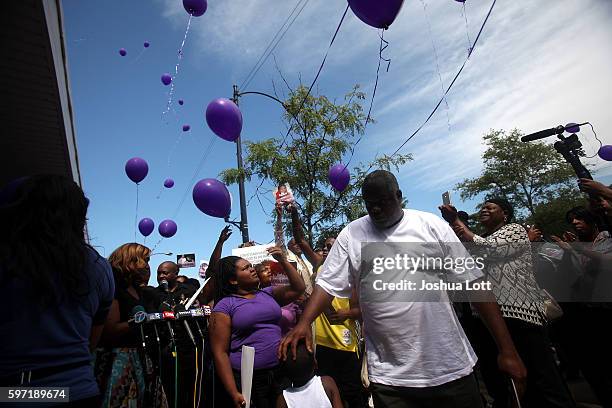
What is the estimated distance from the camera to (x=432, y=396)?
1.96 meters

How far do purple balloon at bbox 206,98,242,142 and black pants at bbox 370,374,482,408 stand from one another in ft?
16.3

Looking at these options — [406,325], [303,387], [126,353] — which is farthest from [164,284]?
[406,325]

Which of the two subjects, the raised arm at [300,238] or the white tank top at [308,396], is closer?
the white tank top at [308,396]

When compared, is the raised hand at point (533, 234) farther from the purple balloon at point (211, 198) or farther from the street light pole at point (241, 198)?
the street light pole at point (241, 198)

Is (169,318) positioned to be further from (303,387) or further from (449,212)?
(449,212)

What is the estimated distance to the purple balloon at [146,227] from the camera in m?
11.1

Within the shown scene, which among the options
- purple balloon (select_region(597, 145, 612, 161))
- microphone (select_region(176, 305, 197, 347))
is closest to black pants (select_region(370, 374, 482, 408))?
microphone (select_region(176, 305, 197, 347))

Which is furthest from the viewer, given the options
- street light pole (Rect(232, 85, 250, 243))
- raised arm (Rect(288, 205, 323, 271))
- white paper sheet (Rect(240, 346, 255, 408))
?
street light pole (Rect(232, 85, 250, 243))

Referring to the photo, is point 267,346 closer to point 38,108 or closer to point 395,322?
point 395,322

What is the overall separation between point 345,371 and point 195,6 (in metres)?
5.84

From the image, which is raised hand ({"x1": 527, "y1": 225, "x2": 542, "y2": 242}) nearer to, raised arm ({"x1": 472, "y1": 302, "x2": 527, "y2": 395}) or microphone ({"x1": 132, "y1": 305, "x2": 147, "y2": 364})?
raised arm ({"x1": 472, "y1": 302, "x2": 527, "y2": 395})

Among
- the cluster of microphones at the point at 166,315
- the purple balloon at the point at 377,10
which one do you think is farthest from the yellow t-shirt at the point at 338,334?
the purple balloon at the point at 377,10

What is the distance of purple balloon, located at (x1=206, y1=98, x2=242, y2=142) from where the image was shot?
6047 millimetres

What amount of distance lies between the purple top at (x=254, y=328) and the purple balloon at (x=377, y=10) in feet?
9.98
